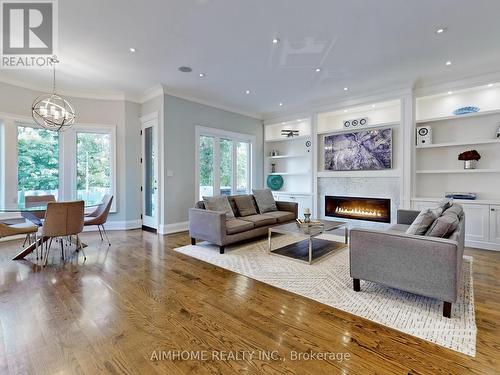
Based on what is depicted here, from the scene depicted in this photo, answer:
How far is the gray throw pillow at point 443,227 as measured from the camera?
7.25ft

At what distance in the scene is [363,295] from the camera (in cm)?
247

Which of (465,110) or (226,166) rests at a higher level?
(465,110)

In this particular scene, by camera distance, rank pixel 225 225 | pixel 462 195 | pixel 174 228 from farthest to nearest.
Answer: pixel 174 228 → pixel 462 195 → pixel 225 225

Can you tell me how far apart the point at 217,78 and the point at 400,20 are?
2.94 meters

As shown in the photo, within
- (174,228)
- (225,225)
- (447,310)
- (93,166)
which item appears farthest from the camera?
(93,166)

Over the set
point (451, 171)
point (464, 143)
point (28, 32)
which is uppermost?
point (28, 32)

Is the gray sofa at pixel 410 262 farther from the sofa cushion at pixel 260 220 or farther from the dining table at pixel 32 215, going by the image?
the dining table at pixel 32 215

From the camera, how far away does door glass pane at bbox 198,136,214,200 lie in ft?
→ 19.5

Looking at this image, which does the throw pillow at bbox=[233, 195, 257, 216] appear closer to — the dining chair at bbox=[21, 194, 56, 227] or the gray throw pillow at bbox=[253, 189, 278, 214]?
the gray throw pillow at bbox=[253, 189, 278, 214]

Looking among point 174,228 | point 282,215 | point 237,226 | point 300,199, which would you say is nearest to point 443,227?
point 237,226

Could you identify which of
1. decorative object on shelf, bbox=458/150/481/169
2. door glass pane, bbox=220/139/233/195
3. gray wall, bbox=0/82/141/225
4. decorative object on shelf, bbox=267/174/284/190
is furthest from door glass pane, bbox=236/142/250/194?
decorative object on shelf, bbox=458/150/481/169

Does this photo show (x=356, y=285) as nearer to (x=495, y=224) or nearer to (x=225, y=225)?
(x=225, y=225)

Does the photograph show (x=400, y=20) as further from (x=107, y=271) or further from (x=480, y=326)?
(x=107, y=271)

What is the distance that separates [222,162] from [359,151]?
3.21 meters
